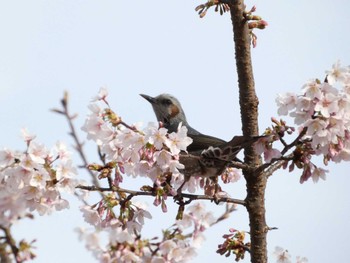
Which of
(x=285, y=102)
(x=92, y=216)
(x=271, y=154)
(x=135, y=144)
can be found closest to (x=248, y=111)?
(x=271, y=154)

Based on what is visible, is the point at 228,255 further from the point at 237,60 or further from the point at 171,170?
the point at 237,60

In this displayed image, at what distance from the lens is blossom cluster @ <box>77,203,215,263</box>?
147 inches

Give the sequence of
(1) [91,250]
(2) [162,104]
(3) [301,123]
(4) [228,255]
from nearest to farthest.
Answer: (1) [91,250]
(3) [301,123]
(4) [228,255]
(2) [162,104]

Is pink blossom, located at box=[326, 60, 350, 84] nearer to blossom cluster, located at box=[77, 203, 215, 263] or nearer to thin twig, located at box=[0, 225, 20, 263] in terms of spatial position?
blossom cluster, located at box=[77, 203, 215, 263]

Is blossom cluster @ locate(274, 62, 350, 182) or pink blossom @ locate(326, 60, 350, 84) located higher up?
pink blossom @ locate(326, 60, 350, 84)

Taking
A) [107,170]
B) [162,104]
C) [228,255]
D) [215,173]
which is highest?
[162,104]

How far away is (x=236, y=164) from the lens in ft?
18.5

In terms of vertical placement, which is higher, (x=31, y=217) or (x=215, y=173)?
(x=215, y=173)

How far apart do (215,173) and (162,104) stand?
2667mm

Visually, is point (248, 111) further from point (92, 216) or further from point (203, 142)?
point (92, 216)

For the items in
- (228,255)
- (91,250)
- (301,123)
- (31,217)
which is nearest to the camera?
(31,217)

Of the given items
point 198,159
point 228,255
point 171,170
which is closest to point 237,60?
point 198,159

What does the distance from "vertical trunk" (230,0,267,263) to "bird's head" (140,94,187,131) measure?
2.62 metres

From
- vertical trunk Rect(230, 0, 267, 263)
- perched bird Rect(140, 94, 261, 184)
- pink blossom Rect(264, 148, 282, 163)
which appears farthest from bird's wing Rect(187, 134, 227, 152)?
pink blossom Rect(264, 148, 282, 163)
